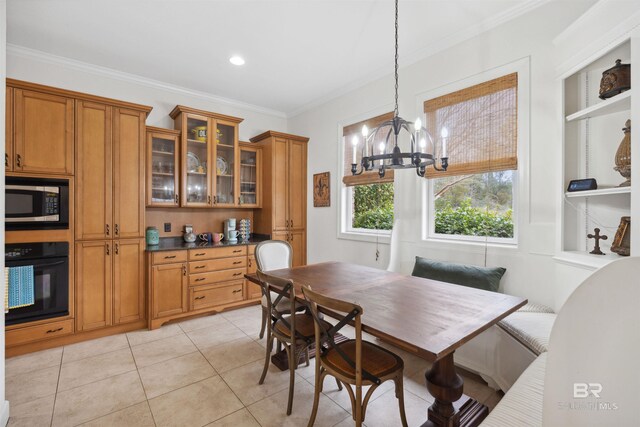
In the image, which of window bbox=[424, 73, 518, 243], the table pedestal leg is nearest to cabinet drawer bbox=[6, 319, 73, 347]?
the table pedestal leg

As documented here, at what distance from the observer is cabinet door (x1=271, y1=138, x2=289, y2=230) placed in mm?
4332

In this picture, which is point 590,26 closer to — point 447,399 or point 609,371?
point 609,371

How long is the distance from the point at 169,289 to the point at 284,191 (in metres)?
1.99

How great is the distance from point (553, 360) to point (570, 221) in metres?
1.90

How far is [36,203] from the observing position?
2693mm

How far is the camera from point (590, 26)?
1.89 meters

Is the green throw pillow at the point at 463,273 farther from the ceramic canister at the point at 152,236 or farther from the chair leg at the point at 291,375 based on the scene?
the ceramic canister at the point at 152,236

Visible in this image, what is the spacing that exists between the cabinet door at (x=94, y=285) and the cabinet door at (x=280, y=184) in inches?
79.8

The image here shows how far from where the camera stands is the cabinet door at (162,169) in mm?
3549

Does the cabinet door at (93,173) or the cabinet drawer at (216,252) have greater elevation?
the cabinet door at (93,173)

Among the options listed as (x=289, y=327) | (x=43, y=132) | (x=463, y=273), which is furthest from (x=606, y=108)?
(x=43, y=132)

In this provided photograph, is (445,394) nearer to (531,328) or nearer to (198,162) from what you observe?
(531,328)

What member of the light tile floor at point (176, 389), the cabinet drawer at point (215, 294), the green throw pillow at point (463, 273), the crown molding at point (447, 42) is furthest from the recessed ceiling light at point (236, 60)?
the light tile floor at point (176, 389)

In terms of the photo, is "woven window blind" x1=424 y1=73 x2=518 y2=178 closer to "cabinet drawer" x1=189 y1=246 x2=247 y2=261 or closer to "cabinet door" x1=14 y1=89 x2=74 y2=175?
"cabinet drawer" x1=189 y1=246 x2=247 y2=261
